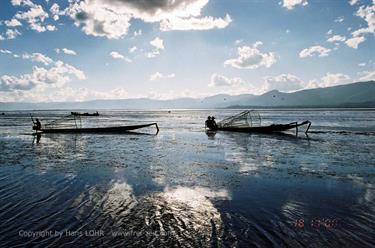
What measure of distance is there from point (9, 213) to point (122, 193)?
4405 millimetres

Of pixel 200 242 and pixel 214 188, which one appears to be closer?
pixel 200 242

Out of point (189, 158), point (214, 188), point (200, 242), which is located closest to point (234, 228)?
point (200, 242)

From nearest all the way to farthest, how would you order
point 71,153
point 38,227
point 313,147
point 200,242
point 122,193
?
point 200,242
point 38,227
point 122,193
point 71,153
point 313,147

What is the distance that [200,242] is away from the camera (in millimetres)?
8133

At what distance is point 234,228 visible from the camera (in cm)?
912

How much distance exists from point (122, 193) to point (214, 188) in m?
4.36

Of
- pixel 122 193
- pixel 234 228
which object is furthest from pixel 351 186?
pixel 122 193

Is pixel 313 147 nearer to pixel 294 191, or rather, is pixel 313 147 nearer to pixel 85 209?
pixel 294 191

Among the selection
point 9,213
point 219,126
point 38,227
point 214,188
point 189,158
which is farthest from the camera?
point 219,126

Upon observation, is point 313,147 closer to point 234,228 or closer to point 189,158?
point 189,158

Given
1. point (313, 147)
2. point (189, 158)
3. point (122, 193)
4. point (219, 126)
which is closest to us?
point (122, 193)
